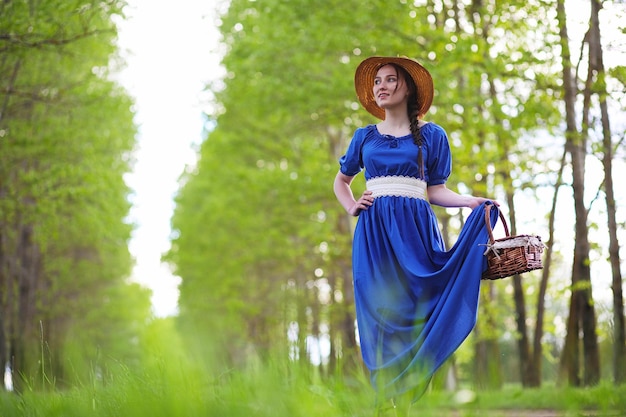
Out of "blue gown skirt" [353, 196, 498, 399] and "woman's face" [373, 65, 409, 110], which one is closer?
"blue gown skirt" [353, 196, 498, 399]

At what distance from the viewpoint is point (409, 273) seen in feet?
16.2

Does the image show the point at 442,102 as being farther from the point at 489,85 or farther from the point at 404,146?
the point at 404,146

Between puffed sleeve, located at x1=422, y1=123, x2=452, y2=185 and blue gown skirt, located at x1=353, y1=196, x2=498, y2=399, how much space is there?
0.23 metres

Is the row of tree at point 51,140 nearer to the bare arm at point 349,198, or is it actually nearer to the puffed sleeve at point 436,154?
the bare arm at point 349,198

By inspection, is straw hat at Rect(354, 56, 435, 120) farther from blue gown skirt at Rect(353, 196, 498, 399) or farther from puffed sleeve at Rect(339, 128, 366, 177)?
blue gown skirt at Rect(353, 196, 498, 399)

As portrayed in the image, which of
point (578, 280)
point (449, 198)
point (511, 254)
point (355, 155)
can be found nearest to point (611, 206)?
point (578, 280)

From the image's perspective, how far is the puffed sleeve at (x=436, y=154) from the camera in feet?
16.9

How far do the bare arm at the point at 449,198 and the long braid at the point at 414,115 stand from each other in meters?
0.16

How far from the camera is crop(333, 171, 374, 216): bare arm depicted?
5.18 metres

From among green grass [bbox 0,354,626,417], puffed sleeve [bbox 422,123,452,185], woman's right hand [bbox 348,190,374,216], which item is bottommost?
green grass [bbox 0,354,626,417]

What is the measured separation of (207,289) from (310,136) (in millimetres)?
8263

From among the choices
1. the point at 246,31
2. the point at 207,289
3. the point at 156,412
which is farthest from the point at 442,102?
the point at 207,289

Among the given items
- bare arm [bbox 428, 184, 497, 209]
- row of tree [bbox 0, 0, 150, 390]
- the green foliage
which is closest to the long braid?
bare arm [bbox 428, 184, 497, 209]

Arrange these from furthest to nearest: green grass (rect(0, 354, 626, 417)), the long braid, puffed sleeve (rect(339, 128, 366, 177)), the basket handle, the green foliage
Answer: the green foliage → puffed sleeve (rect(339, 128, 366, 177)) → the long braid → the basket handle → green grass (rect(0, 354, 626, 417))
